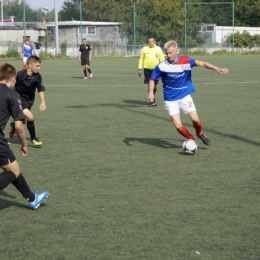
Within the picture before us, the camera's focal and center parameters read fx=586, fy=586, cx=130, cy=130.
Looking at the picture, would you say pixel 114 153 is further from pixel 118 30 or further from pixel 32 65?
pixel 118 30

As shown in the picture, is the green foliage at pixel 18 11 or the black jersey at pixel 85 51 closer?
the black jersey at pixel 85 51

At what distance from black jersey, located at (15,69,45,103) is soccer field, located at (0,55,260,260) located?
0.87 metres

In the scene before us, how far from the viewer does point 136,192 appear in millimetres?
6496

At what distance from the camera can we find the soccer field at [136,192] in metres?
4.79

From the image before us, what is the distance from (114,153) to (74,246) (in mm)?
4051

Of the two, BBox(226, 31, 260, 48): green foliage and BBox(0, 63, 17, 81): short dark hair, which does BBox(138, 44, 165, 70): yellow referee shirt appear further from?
BBox(226, 31, 260, 48): green foliage

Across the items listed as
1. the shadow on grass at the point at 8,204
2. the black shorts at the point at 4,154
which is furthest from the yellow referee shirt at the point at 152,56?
the black shorts at the point at 4,154

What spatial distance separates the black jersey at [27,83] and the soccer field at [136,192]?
0.87 m

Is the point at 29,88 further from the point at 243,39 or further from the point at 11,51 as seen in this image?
the point at 243,39

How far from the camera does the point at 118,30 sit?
5447 cm

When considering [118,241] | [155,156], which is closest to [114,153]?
[155,156]

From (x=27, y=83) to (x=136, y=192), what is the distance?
3658mm

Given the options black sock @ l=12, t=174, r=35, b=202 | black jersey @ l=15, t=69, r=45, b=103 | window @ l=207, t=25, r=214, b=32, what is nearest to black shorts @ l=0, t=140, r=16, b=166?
black sock @ l=12, t=174, r=35, b=202

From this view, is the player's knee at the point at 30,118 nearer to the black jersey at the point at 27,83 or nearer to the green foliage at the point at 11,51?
the black jersey at the point at 27,83
